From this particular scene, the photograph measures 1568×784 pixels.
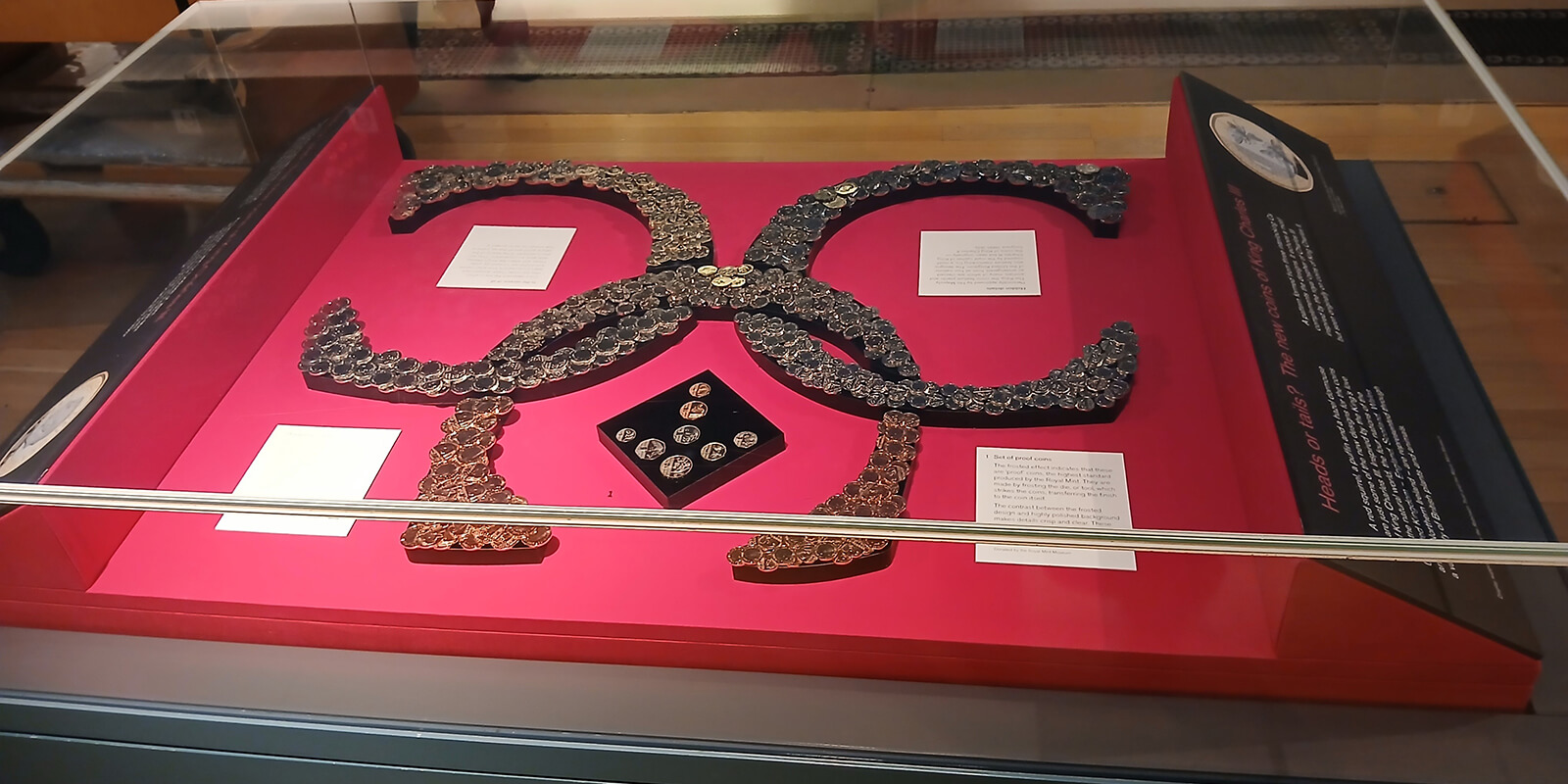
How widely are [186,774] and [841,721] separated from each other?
894 millimetres

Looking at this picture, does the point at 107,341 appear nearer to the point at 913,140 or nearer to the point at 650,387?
the point at 650,387

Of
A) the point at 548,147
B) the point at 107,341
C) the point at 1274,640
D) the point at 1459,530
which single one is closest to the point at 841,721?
the point at 1274,640

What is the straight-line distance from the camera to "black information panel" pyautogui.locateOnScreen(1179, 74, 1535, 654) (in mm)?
1091

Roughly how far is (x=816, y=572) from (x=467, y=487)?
1.43 ft

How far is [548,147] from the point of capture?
7.01 ft

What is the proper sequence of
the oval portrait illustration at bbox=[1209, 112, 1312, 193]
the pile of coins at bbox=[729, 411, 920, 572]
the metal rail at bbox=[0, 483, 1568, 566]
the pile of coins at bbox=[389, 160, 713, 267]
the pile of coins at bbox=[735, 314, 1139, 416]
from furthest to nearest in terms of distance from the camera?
1. the pile of coins at bbox=[389, 160, 713, 267]
2. the oval portrait illustration at bbox=[1209, 112, 1312, 193]
3. the pile of coins at bbox=[735, 314, 1139, 416]
4. the pile of coins at bbox=[729, 411, 920, 572]
5. the metal rail at bbox=[0, 483, 1568, 566]

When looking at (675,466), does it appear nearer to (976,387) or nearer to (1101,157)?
(976,387)

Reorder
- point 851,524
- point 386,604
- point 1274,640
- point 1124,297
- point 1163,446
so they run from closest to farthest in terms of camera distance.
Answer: point 851,524, point 1274,640, point 386,604, point 1163,446, point 1124,297

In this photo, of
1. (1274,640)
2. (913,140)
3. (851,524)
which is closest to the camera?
(851,524)

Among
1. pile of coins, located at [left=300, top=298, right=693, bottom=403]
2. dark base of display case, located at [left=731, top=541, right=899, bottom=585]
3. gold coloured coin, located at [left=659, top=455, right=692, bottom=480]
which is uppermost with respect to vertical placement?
pile of coins, located at [left=300, top=298, right=693, bottom=403]
